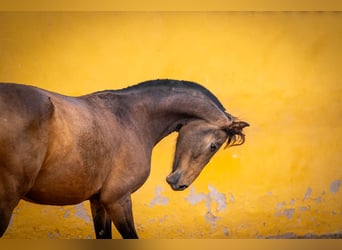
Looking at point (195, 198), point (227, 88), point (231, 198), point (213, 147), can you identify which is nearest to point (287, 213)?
point (231, 198)

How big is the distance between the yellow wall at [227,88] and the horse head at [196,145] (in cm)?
15

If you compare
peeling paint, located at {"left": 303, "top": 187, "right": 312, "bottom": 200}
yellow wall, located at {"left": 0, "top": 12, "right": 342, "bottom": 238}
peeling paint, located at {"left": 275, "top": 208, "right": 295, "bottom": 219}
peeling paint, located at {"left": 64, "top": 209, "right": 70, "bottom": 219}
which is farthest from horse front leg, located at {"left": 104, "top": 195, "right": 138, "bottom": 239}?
peeling paint, located at {"left": 303, "top": 187, "right": 312, "bottom": 200}

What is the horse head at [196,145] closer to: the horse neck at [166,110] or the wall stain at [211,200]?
the horse neck at [166,110]

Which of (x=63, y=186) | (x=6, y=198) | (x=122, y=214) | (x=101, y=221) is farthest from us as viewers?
(x=101, y=221)

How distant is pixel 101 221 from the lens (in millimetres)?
5082

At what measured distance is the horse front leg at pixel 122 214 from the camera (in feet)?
15.5

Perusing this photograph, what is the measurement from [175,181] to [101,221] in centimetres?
68

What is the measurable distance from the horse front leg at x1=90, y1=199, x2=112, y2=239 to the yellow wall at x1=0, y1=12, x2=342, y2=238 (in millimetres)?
265

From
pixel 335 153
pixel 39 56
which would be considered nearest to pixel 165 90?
pixel 39 56

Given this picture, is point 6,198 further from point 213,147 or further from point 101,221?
point 213,147

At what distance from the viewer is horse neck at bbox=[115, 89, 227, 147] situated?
5.10 metres

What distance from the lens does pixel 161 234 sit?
5426 mm
